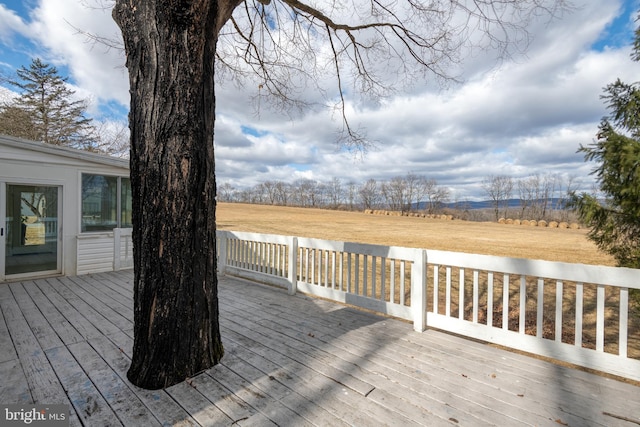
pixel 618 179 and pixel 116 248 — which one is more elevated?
pixel 618 179

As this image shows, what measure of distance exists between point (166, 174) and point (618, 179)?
5384 millimetres

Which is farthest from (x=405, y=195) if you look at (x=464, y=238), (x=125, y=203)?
(x=125, y=203)

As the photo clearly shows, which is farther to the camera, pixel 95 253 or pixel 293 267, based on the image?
pixel 95 253

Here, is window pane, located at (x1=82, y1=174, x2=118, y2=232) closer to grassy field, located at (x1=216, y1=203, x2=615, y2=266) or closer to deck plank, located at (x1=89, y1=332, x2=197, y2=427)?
deck plank, located at (x1=89, y1=332, x2=197, y2=427)

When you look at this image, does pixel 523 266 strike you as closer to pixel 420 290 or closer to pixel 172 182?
pixel 420 290

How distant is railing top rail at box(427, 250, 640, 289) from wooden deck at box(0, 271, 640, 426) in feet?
2.55

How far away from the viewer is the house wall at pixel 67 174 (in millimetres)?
Result: 5227

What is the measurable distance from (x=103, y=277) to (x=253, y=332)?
4.47 meters

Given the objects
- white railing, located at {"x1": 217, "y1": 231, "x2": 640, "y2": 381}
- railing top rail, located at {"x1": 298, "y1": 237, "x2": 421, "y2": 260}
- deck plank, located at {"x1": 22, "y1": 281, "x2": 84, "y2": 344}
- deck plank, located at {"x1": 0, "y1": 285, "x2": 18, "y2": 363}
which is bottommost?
deck plank, located at {"x1": 22, "y1": 281, "x2": 84, "y2": 344}

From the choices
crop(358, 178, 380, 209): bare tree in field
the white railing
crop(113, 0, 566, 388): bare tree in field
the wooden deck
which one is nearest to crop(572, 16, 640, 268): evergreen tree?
the white railing

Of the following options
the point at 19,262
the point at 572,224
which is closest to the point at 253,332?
the point at 19,262

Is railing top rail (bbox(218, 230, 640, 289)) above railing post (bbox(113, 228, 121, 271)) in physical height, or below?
above

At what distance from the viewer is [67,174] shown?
5805mm

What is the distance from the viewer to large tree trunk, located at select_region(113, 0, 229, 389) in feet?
6.66
